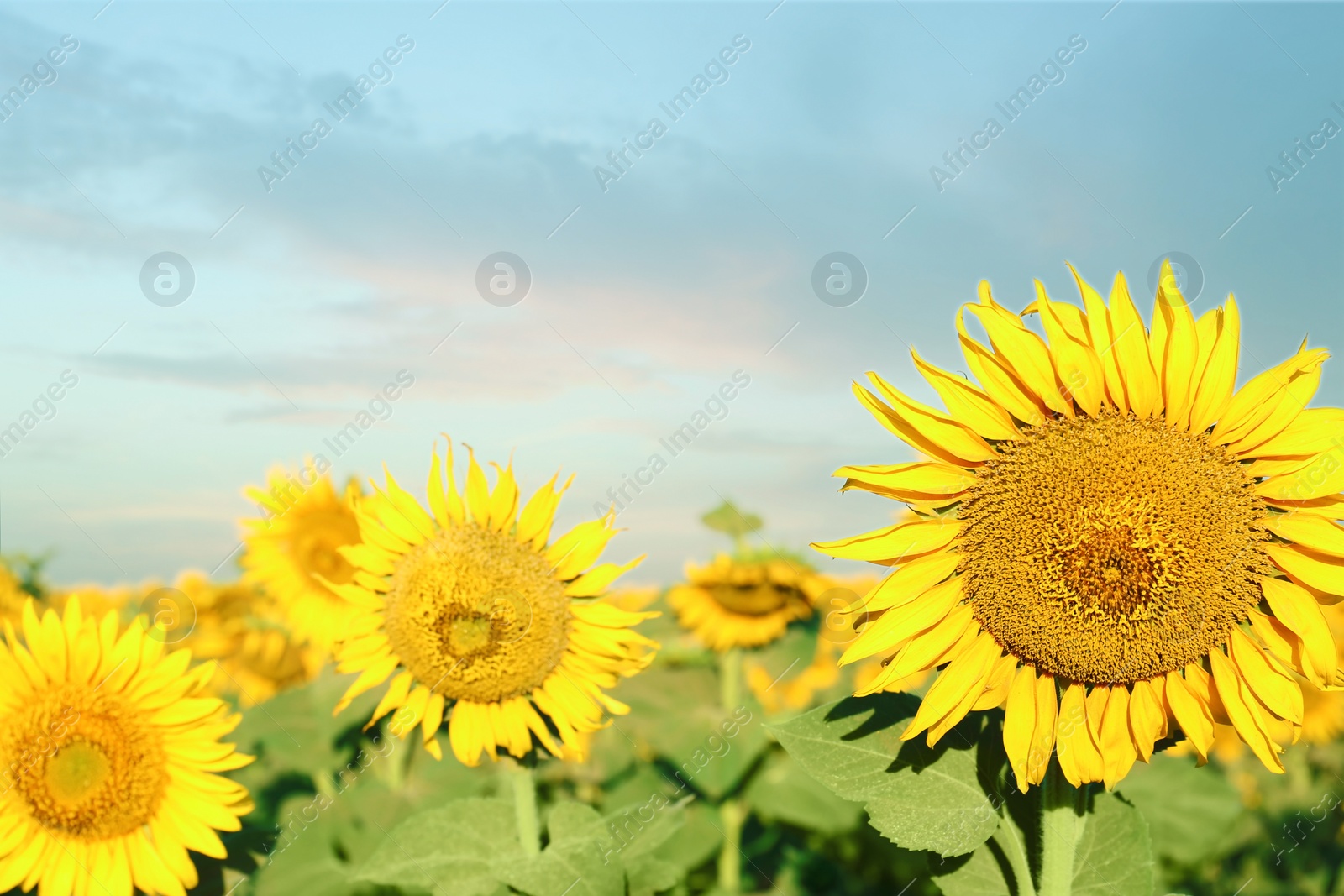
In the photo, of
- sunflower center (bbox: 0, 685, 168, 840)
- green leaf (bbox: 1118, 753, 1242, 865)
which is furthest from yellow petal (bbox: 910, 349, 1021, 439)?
green leaf (bbox: 1118, 753, 1242, 865)

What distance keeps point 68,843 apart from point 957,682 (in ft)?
11.0

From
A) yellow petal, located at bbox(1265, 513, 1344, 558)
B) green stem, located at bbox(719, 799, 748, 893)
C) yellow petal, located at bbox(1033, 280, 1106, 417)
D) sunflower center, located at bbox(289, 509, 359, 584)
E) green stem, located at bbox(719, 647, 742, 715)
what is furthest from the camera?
green stem, located at bbox(719, 647, 742, 715)

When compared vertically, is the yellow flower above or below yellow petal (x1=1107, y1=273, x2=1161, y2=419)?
below

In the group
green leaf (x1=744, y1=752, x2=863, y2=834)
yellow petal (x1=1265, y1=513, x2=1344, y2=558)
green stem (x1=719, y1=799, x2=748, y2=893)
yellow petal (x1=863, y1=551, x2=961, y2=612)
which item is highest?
yellow petal (x1=1265, y1=513, x2=1344, y2=558)

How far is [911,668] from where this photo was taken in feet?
8.32

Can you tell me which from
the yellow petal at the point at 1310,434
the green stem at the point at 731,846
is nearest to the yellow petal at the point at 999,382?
the yellow petal at the point at 1310,434

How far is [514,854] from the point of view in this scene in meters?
3.31

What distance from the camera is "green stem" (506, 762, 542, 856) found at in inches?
132

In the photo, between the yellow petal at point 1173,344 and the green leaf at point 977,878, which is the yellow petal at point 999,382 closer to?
the yellow petal at point 1173,344

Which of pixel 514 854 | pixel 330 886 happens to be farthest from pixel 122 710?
pixel 514 854

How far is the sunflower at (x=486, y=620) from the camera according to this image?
3.43 metres

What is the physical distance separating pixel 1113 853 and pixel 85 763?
355 cm

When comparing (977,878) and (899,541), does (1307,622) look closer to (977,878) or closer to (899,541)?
(899,541)

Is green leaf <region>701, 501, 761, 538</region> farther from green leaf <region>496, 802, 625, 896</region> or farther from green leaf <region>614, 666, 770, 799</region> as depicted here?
green leaf <region>496, 802, 625, 896</region>
